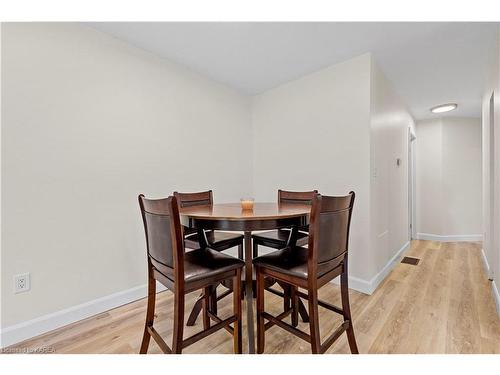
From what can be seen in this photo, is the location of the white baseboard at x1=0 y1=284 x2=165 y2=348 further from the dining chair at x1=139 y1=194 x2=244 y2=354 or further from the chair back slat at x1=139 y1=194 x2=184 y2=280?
the chair back slat at x1=139 y1=194 x2=184 y2=280

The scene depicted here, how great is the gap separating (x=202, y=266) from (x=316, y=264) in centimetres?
58

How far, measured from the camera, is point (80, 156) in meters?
1.83

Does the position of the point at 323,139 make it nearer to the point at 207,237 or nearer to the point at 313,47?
the point at 313,47

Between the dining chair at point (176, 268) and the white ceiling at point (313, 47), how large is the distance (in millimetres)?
1489

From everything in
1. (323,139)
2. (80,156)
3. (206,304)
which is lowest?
(206,304)

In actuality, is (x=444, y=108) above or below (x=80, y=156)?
above

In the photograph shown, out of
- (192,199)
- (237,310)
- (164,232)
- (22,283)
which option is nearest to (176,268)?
(164,232)

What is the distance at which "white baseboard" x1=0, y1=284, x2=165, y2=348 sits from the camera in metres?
1.55

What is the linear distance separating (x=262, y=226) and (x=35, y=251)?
1.57 meters

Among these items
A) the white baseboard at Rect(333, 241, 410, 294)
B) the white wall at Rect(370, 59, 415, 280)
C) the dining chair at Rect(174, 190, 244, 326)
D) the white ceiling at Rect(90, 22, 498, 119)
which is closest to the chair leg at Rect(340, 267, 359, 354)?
the dining chair at Rect(174, 190, 244, 326)

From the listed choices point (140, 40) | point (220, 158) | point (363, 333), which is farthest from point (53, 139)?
point (363, 333)

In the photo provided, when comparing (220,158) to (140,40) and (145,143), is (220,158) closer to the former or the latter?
(145,143)

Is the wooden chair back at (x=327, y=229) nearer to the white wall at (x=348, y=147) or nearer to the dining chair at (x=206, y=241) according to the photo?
the dining chair at (x=206, y=241)

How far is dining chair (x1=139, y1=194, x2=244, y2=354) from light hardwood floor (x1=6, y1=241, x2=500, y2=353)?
0.37 metres
